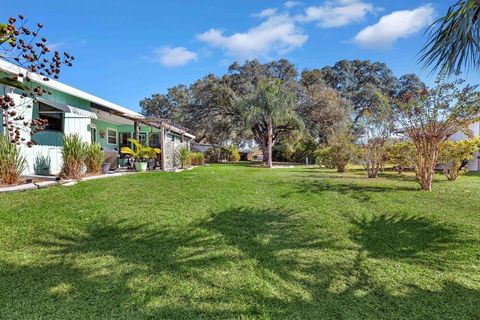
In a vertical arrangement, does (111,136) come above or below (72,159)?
above

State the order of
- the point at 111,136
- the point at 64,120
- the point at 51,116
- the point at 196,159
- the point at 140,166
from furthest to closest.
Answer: the point at 196,159, the point at 111,136, the point at 140,166, the point at 64,120, the point at 51,116

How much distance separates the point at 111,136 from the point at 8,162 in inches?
548

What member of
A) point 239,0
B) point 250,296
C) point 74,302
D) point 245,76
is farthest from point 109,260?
point 245,76

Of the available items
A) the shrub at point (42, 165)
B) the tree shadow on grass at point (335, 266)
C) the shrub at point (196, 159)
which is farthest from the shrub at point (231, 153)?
the tree shadow on grass at point (335, 266)

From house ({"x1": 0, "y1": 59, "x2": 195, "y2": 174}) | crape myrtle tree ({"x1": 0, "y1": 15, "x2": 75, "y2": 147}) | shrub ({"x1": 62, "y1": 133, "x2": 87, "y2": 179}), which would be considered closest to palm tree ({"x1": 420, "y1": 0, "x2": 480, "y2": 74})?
crape myrtle tree ({"x1": 0, "y1": 15, "x2": 75, "y2": 147})

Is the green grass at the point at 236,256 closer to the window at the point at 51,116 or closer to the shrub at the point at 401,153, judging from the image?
the shrub at the point at 401,153

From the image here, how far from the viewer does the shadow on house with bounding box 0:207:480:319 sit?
3551mm

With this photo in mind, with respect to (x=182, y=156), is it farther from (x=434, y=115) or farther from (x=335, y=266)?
(x=335, y=266)

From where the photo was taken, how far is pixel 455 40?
4676 millimetres

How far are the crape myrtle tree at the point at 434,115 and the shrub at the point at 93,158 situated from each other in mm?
11917

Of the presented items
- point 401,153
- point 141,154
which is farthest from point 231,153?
point 401,153

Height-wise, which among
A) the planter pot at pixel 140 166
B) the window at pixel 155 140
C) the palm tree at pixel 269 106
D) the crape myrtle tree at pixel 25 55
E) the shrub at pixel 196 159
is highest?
the palm tree at pixel 269 106

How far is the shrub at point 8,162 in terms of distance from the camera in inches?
Answer: 348

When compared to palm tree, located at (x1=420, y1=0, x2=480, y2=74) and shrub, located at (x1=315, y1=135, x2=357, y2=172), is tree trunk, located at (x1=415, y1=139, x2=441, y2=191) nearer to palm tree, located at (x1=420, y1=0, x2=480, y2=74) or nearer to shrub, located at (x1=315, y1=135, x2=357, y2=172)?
palm tree, located at (x1=420, y1=0, x2=480, y2=74)
